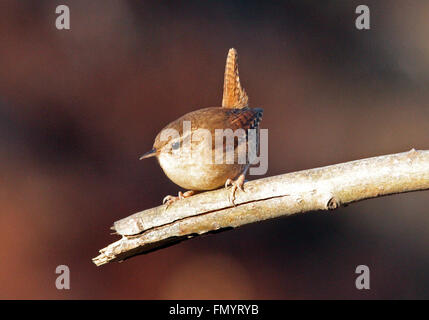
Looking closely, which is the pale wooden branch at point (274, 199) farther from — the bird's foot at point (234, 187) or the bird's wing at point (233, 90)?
the bird's wing at point (233, 90)

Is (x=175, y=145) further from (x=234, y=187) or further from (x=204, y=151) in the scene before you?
(x=234, y=187)

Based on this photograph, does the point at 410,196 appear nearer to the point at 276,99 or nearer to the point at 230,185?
the point at 276,99

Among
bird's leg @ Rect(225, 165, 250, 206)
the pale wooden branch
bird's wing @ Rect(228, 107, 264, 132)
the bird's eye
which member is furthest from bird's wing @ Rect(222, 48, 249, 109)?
the pale wooden branch

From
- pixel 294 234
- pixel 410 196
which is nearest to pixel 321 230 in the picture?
pixel 294 234

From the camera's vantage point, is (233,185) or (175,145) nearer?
(233,185)

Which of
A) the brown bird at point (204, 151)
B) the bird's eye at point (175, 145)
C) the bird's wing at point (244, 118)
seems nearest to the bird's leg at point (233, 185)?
the brown bird at point (204, 151)

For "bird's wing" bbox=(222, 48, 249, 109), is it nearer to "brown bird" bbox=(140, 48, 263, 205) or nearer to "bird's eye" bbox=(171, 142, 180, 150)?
"brown bird" bbox=(140, 48, 263, 205)

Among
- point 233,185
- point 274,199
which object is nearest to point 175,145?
point 233,185
